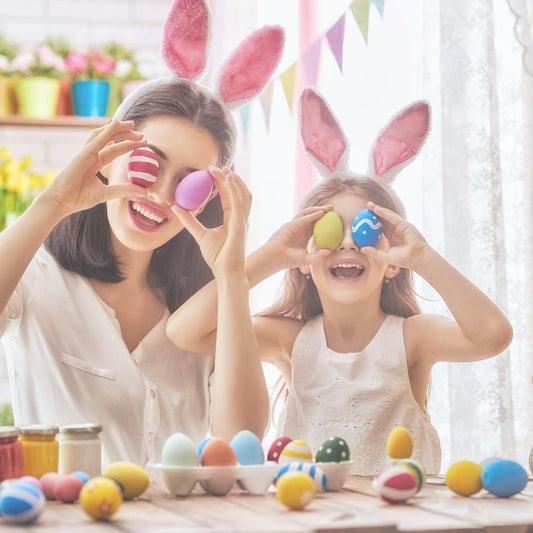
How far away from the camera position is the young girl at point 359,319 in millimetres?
1211

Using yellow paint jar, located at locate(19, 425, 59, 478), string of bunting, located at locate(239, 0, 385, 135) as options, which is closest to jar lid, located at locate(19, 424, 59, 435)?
yellow paint jar, located at locate(19, 425, 59, 478)

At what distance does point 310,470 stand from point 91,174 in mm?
514

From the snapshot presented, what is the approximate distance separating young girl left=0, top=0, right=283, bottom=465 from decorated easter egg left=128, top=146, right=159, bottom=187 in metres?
0.01

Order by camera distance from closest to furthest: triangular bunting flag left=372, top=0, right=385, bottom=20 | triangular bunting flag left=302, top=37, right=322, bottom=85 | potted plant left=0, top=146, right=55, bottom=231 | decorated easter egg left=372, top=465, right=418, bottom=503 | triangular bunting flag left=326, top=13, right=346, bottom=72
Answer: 1. decorated easter egg left=372, top=465, right=418, bottom=503
2. triangular bunting flag left=372, top=0, right=385, bottom=20
3. triangular bunting flag left=326, top=13, right=346, bottom=72
4. triangular bunting flag left=302, top=37, right=322, bottom=85
5. potted plant left=0, top=146, right=55, bottom=231

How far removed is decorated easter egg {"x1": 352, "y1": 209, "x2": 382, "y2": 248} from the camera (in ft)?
4.05

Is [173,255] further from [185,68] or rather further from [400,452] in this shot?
[400,452]

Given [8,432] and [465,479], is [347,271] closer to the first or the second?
[465,479]

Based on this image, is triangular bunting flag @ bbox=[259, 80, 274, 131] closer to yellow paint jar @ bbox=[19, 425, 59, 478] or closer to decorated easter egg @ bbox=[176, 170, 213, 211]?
decorated easter egg @ bbox=[176, 170, 213, 211]

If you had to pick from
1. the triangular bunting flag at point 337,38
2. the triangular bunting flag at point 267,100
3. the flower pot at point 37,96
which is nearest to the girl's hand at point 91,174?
the triangular bunting flag at point 337,38

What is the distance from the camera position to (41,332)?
1.23 metres

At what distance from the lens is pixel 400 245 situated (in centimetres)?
127

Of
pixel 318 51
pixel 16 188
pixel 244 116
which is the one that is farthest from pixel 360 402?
pixel 16 188

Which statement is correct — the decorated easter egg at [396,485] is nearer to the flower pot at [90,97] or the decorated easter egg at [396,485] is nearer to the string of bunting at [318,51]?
the string of bunting at [318,51]

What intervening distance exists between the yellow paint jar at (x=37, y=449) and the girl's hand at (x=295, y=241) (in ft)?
1.64
